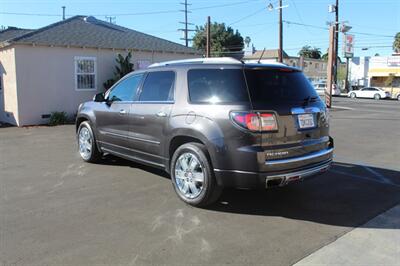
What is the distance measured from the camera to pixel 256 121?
452cm

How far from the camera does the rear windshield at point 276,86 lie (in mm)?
4703

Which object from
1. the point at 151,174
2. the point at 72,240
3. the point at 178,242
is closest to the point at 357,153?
the point at 151,174

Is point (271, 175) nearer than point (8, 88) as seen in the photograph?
Yes

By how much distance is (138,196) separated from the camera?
5.57 metres

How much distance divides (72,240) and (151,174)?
2787 millimetres

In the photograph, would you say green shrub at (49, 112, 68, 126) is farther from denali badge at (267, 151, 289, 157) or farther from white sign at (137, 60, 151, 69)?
denali badge at (267, 151, 289, 157)

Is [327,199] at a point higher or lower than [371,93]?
lower

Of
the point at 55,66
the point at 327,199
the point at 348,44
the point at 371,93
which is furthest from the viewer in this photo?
the point at 348,44

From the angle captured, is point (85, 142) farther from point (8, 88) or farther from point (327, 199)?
point (8, 88)

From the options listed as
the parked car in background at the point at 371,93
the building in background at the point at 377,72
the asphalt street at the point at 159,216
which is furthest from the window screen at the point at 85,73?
the building in background at the point at 377,72

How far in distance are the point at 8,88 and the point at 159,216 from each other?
516 inches

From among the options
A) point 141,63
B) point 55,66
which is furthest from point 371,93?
point 55,66

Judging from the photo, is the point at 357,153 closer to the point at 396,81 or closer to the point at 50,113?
the point at 50,113

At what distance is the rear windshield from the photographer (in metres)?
4.70
